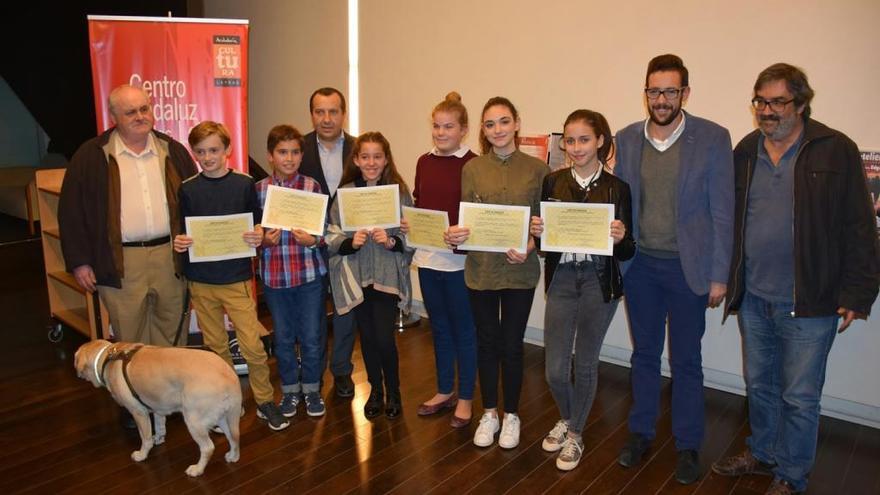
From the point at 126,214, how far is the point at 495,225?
1779mm

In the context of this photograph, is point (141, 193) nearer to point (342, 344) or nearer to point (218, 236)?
point (218, 236)

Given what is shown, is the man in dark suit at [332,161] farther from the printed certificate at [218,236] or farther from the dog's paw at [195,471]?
the dog's paw at [195,471]

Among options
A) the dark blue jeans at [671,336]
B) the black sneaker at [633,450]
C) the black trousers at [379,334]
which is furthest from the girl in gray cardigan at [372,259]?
the black sneaker at [633,450]

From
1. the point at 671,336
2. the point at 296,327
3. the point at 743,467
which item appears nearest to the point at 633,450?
the point at 743,467

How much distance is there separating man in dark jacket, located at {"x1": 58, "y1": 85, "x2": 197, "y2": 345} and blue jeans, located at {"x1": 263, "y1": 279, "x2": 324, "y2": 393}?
20.9 inches

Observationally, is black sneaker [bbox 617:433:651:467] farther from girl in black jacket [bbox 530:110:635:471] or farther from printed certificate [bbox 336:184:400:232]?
printed certificate [bbox 336:184:400:232]

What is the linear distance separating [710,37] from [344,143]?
6.97ft

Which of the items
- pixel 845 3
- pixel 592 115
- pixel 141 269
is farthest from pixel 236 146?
pixel 845 3

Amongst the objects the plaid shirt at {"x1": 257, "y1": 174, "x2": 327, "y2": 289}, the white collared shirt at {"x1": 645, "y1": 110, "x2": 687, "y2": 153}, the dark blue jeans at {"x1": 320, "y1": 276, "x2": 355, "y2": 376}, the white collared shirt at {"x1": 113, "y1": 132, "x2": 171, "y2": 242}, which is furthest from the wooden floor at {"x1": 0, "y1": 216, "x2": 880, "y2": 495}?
the white collared shirt at {"x1": 645, "y1": 110, "x2": 687, "y2": 153}

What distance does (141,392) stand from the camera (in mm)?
2758

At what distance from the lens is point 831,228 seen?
239 centimetres

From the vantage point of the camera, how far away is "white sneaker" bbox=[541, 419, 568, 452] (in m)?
2.99

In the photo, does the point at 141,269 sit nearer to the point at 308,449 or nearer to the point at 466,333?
the point at 308,449

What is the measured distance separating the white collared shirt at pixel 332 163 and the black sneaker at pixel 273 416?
1177 millimetres
